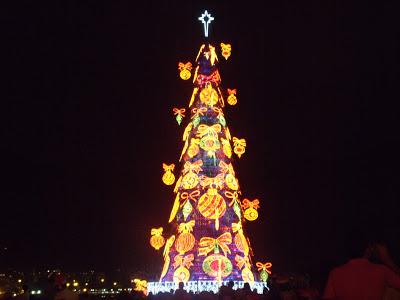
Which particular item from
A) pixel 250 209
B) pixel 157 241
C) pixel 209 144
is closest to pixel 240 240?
pixel 250 209

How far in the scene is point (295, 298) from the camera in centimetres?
704

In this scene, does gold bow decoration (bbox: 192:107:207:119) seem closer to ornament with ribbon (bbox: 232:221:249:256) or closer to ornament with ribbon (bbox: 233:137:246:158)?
ornament with ribbon (bbox: 233:137:246:158)

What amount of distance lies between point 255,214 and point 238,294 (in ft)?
71.9

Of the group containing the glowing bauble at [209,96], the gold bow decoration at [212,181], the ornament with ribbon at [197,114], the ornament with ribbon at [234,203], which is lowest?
the ornament with ribbon at [234,203]

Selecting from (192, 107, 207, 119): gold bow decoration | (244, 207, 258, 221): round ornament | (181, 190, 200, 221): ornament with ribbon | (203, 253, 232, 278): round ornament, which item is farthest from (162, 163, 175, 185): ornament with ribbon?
(203, 253, 232, 278): round ornament

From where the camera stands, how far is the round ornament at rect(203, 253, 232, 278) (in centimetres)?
3088

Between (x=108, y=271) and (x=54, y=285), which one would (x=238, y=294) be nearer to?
(x=54, y=285)

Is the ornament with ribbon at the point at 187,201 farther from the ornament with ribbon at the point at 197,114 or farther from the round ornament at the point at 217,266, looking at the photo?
the ornament with ribbon at the point at 197,114

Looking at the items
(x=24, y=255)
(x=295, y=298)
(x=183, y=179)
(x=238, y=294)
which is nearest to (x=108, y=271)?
(x=24, y=255)

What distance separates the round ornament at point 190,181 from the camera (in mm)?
33469

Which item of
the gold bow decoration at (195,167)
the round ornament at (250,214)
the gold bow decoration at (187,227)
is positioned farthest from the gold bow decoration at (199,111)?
the gold bow decoration at (187,227)

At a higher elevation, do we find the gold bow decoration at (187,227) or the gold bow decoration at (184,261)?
the gold bow decoration at (187,227)

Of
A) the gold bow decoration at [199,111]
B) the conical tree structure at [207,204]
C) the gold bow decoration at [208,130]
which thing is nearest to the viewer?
the conical tree structure at [207,204]

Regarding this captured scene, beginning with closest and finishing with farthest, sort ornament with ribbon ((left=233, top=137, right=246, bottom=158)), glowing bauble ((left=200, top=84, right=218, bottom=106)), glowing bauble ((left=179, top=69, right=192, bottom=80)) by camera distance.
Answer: ornament with ribbon ((left=233, top=137, right=246, bottom=158)), glowing bauble ((left=179, top=69, right=192, bottom=80)), glowing bauble ((left=200, top=84, right=218, bottom=106))
